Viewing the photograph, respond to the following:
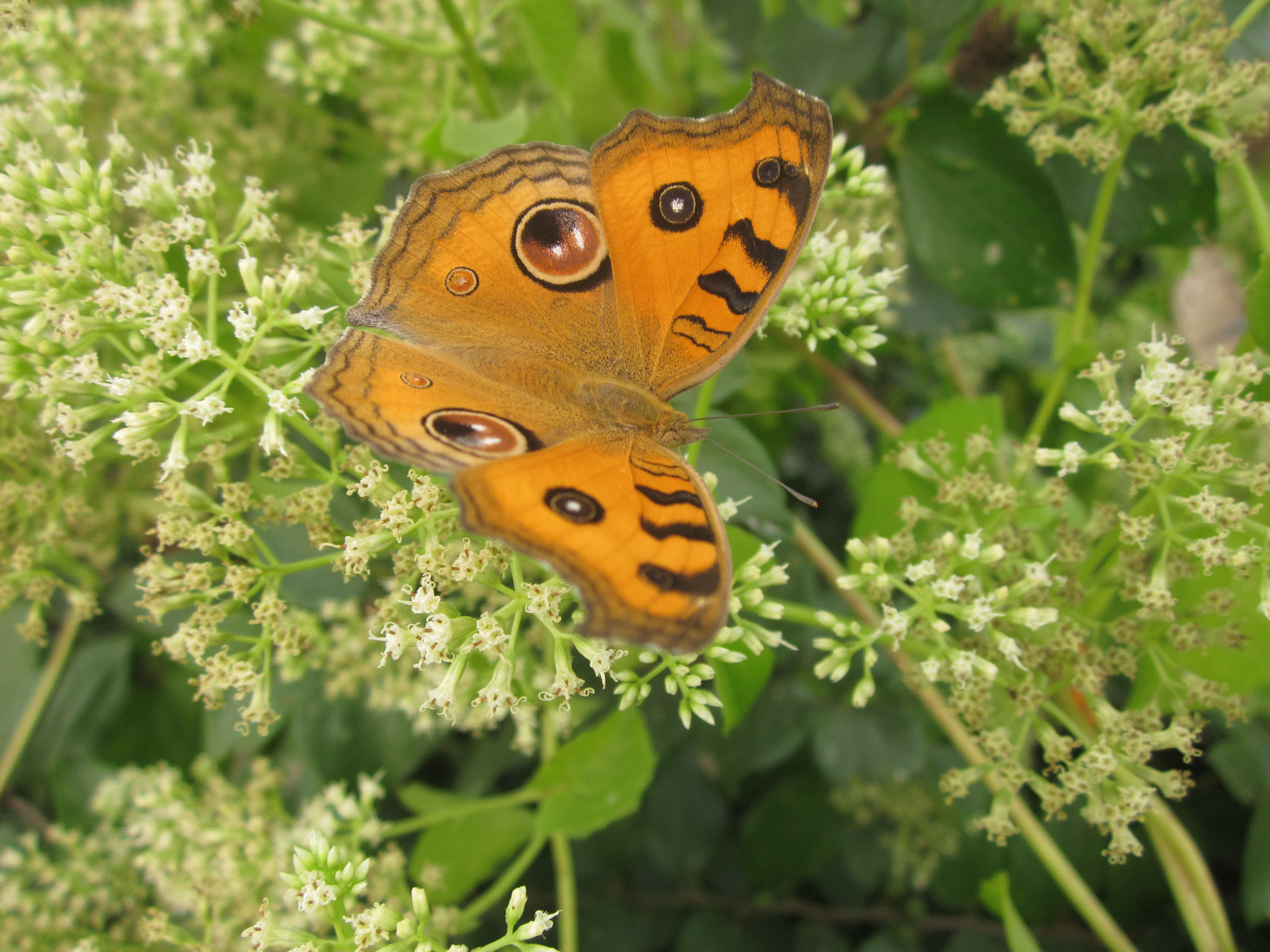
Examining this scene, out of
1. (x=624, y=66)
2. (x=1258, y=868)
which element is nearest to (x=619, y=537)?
(x=1258, y=868)

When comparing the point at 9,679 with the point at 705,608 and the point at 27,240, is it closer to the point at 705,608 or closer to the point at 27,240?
the point at 27,240

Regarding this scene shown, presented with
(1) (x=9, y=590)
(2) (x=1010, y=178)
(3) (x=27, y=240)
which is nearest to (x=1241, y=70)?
(2) (x=1010, y=178)

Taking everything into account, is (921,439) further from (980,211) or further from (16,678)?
(16,678)

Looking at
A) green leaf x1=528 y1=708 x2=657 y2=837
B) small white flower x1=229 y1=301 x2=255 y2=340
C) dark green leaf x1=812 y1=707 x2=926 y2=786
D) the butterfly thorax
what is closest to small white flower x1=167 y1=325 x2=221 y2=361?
small white flower x1=229 y1=301 x2=255 y2=340

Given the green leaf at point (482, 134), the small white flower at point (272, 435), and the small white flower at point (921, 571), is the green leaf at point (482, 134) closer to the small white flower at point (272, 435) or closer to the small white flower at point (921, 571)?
the small white flower at point (272, 435)

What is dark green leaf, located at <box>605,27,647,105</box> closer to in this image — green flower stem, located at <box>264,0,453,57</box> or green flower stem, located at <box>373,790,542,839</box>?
green flower stem, located at <box>264,0,453,57</box>

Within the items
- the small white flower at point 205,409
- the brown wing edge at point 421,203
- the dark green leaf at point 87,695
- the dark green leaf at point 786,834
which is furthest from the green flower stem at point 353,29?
the dark green leaf at point 786,834
